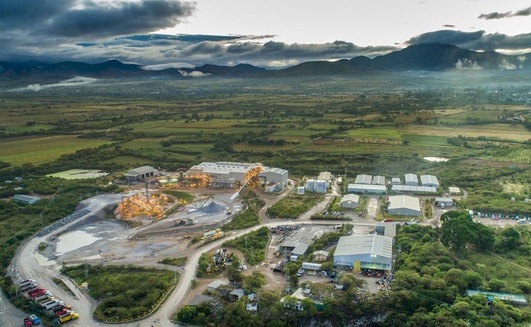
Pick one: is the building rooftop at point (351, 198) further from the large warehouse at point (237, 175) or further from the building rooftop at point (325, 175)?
the large warehouse at point (237, 175)

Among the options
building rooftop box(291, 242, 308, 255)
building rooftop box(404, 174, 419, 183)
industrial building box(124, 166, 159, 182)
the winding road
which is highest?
industrial building box(124, 166, 159, 182)

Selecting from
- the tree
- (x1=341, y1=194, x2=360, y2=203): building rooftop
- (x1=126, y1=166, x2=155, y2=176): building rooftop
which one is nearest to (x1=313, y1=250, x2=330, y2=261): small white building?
the tree

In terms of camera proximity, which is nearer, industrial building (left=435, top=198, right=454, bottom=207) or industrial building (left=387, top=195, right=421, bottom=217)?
industrial building (left=387, top=195, right=421, bottom=217)

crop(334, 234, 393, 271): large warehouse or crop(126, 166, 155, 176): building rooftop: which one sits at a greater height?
crop(126, 166, 155, 176): building rooftop

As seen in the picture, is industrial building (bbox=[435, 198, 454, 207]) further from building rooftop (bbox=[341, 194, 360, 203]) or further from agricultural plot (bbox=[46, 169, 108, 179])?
agricultural plot (bbox=[46, 169, 108, 179])

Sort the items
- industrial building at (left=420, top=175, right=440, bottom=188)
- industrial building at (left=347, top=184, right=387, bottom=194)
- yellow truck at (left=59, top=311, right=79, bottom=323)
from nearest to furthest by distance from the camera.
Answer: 1. yellow truck at (left=59, top=311, right=79, bottom=323)
2. industrial building at (left=347, top=184, right=387, bottom=194)
3. industrial building at (left=420, top=175, right=440, bottom=188)

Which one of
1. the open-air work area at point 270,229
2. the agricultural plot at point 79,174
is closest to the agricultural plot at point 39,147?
the open-air work area at point 270,229

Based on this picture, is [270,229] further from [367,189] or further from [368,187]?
[368,187]

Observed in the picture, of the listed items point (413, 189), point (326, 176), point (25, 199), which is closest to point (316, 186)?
point (326, 176)
